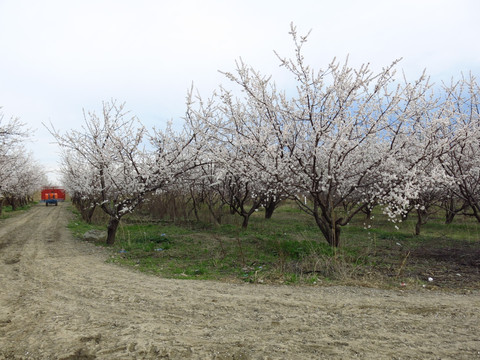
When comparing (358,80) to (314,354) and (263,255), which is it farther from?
(314,354)

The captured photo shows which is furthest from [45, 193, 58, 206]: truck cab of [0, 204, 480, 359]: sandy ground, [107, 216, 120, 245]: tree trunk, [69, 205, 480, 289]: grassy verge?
[0, 204, 480, 359]: sandy ground

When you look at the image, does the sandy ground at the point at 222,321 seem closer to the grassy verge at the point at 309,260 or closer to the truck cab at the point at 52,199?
the grassy verge at the point at 309,260

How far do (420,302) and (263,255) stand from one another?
4.46 m

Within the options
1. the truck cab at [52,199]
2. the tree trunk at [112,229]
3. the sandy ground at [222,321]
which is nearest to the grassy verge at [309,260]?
the tree trunk at [112,229]

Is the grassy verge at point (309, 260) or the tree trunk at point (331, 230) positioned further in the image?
the tree trunk at point (331, 230)

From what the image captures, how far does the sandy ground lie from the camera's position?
3.52 meters

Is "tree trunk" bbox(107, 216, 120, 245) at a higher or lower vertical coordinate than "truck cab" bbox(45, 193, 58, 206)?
lower

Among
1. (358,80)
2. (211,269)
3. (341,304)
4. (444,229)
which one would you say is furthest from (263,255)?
(444,229)

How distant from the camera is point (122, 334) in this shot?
3936 millimetres

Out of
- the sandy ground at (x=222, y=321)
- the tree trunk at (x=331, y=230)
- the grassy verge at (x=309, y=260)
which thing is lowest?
the sandy ground at (x=222, y=321)

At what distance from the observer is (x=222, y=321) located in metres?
4.39

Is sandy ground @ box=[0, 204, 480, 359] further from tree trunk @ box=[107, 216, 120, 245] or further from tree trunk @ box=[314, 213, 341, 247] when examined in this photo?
tree trunk @ box=[107, 216, 120, 245]

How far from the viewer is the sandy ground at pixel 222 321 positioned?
3516 mm

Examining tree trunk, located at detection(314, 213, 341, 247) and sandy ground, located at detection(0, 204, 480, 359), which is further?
tree trunk, located at detection(314, 213, 341, 247)
